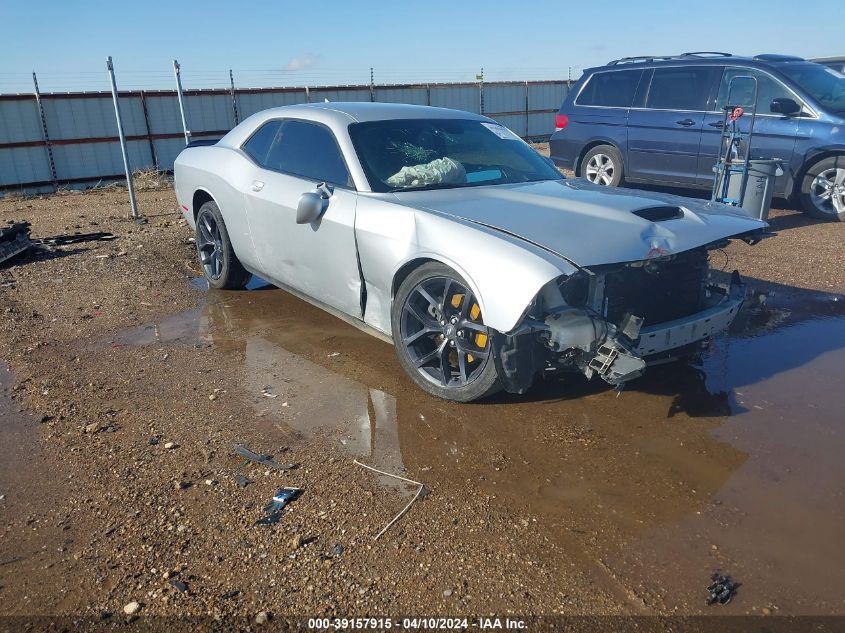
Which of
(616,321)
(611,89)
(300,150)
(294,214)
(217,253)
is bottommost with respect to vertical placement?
(217,253)

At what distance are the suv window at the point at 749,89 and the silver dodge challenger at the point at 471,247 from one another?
5069mm

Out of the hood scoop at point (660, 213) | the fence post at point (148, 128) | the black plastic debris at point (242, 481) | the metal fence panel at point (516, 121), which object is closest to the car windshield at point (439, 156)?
the hood scoop at point (660, 213)

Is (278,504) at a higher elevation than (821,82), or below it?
below

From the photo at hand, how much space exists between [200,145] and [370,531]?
4.72m

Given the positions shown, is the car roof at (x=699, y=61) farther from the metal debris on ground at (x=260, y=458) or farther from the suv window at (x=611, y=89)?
the metal debris on ground at (x=260, y=458)

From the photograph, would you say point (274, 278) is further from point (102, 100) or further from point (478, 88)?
point (478, 88)

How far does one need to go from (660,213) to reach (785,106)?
5735 mm

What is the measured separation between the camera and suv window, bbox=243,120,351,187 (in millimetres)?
4516

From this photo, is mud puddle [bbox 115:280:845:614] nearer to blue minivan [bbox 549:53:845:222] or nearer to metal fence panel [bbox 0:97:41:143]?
blue minivan [bbox 549:53:845:222]

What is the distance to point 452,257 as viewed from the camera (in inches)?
136

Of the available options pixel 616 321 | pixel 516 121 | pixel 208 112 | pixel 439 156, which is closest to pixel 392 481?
pixel 616 321

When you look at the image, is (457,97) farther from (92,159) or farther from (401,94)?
(92,159)

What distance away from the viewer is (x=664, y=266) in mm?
3635

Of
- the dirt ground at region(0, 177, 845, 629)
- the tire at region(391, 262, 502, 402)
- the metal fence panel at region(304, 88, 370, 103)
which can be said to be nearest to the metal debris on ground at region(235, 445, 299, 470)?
the dirt ground at region(0, 177, 845, 629)
